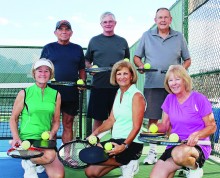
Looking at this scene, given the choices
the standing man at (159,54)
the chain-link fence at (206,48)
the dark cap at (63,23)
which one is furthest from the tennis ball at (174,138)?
the chain-link fence at (206,48)

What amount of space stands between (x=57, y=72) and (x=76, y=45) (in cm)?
37

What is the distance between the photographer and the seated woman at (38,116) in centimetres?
309

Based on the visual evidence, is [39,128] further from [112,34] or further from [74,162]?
[112,34]

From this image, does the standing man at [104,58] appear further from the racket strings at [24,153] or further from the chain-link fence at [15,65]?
the chain-link fence at [15,65]

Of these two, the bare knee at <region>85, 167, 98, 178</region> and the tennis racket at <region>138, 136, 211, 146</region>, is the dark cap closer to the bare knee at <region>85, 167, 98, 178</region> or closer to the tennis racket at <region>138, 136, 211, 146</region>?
the bare knee at <region>85, 167, 98, 178</region>

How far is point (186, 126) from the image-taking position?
282 cm

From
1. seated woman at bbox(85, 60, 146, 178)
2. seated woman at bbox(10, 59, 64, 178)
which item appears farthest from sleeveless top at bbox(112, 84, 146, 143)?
seated woman at bbox(10, 59, 64, 178)

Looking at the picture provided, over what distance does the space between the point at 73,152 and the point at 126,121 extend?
1.73 feet

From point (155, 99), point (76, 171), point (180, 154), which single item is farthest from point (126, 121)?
point (76, 171)

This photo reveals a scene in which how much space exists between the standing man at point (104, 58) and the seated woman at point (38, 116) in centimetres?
78

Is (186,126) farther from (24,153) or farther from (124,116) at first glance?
(24,153)

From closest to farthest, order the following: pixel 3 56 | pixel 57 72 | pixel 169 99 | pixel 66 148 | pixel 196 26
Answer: pixel 169 99, pixel 66 148, pixel 57 72, pixel 196 26, pixel 3 56

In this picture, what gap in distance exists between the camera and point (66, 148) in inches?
127

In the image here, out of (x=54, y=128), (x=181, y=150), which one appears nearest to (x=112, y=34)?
(x=54, y=128)
